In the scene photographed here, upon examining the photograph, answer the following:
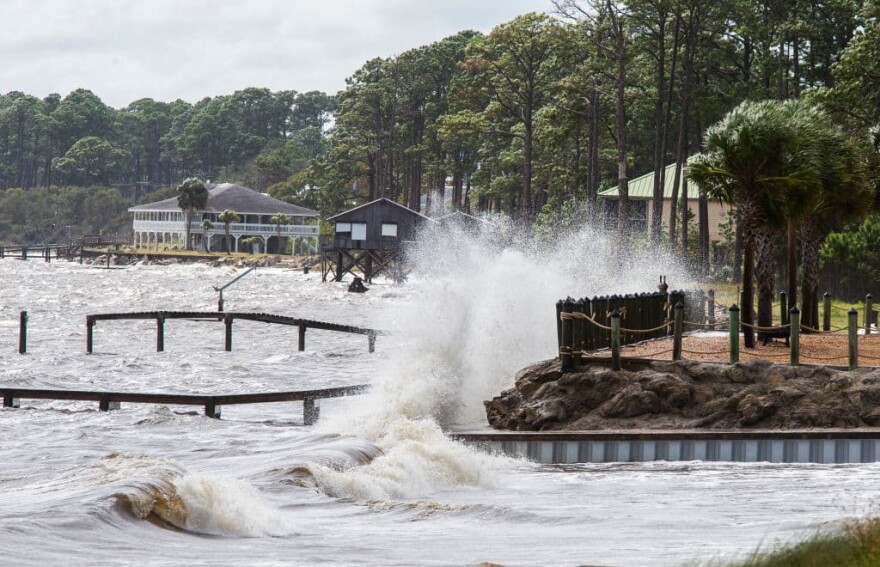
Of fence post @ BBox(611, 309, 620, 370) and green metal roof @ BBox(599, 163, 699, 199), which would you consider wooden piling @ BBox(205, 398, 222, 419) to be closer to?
fence post @ BBox(611, 309, 620, 370)

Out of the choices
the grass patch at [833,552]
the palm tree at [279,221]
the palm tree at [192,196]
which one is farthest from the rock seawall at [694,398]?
the palm tree at [192,196]

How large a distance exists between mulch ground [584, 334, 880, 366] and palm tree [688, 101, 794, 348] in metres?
0.99

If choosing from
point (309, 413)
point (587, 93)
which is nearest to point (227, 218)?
point (587, 93)

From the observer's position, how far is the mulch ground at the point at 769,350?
2270 centimetres

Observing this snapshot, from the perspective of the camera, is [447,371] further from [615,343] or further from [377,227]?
[377,227]

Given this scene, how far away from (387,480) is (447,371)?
323 inches

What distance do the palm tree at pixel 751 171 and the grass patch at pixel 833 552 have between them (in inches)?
647

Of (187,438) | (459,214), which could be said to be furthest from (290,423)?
(459,214)

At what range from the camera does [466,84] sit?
9925 centimetres

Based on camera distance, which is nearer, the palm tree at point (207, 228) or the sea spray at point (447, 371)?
the sea spray at point (447, 371)

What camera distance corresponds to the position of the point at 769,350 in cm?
2531

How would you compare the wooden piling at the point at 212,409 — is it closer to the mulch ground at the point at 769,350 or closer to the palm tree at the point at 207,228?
the mulch ground at the point at 769,350

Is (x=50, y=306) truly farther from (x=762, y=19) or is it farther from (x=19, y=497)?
(x=19, y=497)

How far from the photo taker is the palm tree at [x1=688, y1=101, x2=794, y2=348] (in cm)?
2631
